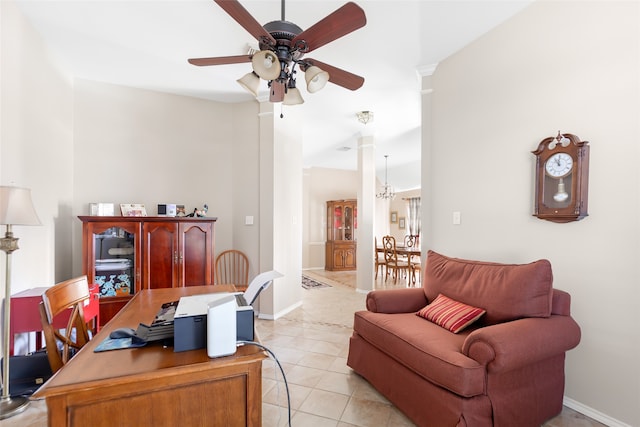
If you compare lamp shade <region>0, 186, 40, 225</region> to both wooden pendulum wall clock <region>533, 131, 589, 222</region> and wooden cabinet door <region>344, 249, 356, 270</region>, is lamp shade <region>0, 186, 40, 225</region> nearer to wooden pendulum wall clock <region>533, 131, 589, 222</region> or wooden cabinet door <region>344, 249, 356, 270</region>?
wooden pendulum wall clock <region>533, 131, 589, 222</region>

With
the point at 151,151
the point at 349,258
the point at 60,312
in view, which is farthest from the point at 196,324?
the point at 349,258

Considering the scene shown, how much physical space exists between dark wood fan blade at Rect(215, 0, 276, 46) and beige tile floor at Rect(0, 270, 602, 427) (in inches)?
84.5

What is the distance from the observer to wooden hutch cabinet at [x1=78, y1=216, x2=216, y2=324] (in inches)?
112

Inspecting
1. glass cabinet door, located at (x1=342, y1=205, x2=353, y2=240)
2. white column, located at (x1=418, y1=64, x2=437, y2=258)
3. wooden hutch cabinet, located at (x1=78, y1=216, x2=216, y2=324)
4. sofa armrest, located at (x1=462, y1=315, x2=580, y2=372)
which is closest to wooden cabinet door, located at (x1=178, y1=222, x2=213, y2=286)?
wooden hutch cabinet, located at (x1=78, y1=216, x2=216, y2=324)

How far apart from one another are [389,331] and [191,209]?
274 centimetres

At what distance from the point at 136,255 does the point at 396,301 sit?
2430 mm

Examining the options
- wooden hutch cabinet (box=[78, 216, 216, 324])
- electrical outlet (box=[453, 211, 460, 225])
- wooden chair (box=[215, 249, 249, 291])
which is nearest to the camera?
electrical outlet (box=[453, 211, 460, 225])

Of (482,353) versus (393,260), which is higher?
(482,353)

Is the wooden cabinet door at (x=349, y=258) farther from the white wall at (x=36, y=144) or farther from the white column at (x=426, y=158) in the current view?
the white wall at (x=36, y=144)

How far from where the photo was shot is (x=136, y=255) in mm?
2957

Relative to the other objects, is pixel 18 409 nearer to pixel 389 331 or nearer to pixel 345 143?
pixel 389 331

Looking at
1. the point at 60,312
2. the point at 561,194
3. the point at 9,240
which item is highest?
the point at 561,194

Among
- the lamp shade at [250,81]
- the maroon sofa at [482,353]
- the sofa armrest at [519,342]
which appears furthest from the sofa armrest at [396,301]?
the lamp shade at [250,81]

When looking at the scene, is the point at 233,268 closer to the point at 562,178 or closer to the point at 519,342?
the point at 519,342
